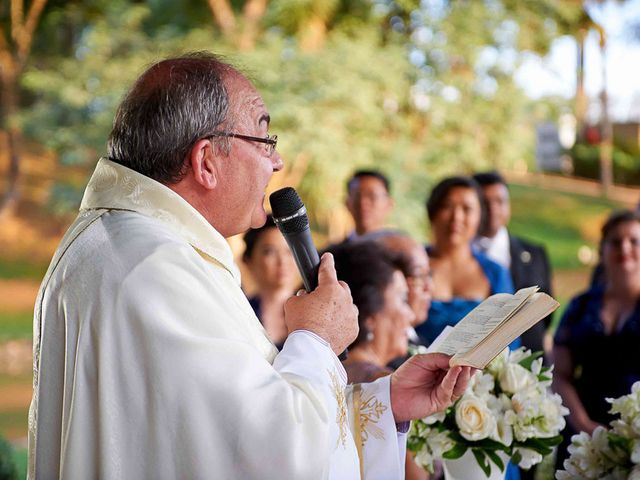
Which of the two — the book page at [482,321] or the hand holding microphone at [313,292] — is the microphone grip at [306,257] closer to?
the hand holding microphone at [313,292]

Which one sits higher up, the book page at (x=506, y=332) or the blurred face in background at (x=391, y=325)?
the book page at (x=506, y=332)

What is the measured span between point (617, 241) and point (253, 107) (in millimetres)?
2823

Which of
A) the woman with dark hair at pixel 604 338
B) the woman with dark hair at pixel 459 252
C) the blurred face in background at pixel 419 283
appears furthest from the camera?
the woman with dark hair at pixel 459 252

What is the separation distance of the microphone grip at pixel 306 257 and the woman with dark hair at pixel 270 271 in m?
2.67

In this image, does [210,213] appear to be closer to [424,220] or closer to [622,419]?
[622,419]

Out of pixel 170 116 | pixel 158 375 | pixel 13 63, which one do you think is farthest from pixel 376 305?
pixel 13 63

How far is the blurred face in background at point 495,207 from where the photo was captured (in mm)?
5559

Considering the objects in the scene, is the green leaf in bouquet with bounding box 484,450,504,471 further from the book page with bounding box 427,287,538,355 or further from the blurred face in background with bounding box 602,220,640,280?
the blurred face in background with bounding box 602,220,640,280

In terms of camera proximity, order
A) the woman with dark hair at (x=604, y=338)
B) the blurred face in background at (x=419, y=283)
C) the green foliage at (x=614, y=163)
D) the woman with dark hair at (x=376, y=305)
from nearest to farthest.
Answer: the woman with dark hair at (x=376, y=305), the blurred face in background at (x=419, y=283), the woman with dark hair at (x=604, y=338), the green foliage at (x=614, y=163)

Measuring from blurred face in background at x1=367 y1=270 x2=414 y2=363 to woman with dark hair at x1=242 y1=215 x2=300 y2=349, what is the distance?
166 cm

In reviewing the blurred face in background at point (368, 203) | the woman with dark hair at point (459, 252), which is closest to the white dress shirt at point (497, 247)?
the woman with dark hair at point (459, 252)

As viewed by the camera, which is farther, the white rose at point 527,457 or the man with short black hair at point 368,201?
the man with short black hair at point 368,201

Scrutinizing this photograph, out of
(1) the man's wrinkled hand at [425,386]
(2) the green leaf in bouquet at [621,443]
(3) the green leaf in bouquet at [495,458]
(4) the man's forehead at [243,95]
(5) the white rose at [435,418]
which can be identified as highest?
(4) the man's forehead at [243,95]

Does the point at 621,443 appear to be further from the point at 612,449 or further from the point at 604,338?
the point at 604,338
